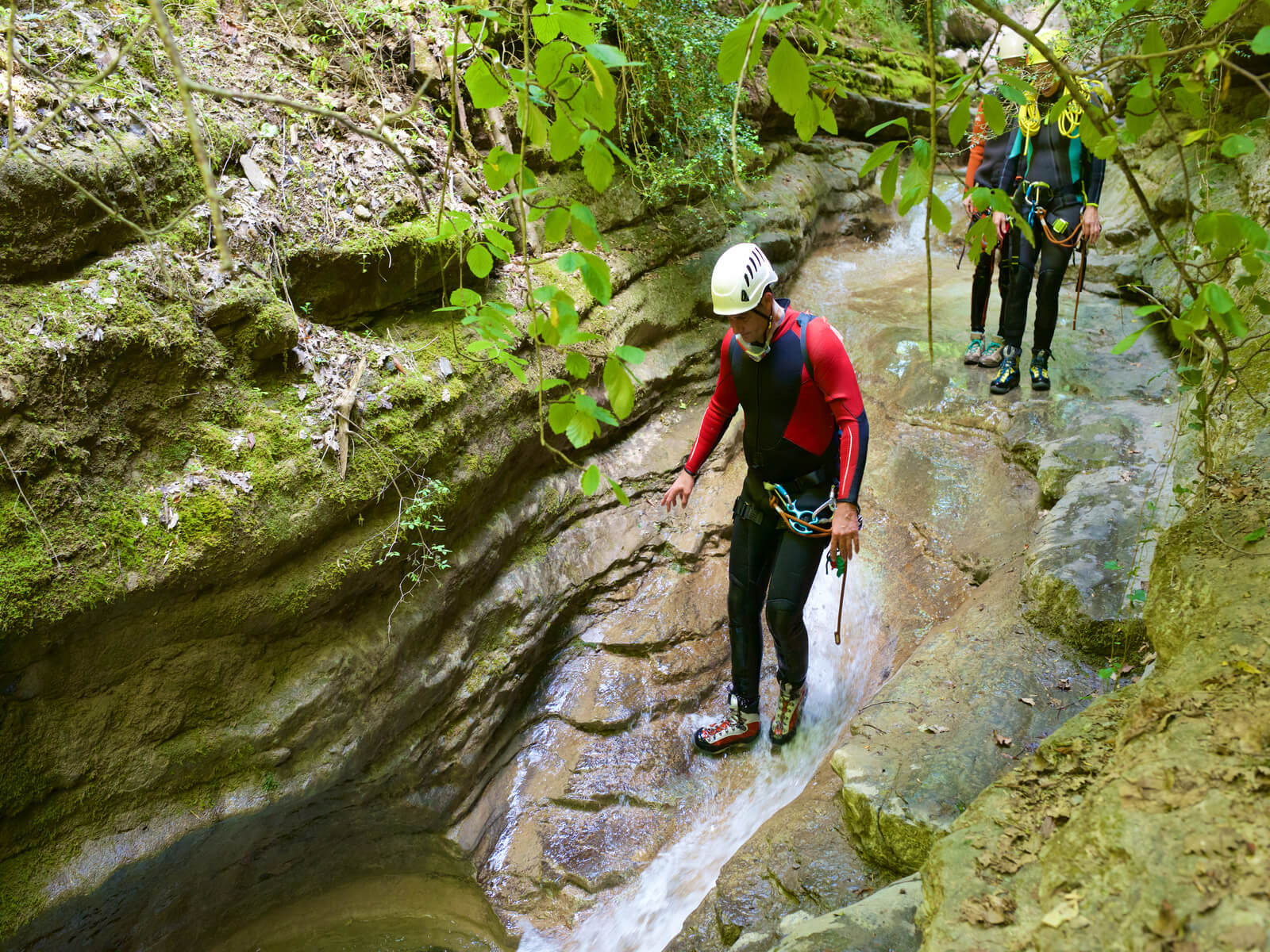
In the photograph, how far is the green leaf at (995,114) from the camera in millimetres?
1709

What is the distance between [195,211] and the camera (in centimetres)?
366

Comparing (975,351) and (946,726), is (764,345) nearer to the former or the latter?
(946,726)

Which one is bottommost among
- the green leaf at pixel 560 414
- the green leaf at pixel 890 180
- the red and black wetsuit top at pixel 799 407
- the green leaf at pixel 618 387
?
the red and black wetsuit top at pixel 799 407

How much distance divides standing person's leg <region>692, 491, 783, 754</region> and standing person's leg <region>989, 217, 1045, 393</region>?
2.70 metres

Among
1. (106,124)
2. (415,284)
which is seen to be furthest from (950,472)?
(106,124)

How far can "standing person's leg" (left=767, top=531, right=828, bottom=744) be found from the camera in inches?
149

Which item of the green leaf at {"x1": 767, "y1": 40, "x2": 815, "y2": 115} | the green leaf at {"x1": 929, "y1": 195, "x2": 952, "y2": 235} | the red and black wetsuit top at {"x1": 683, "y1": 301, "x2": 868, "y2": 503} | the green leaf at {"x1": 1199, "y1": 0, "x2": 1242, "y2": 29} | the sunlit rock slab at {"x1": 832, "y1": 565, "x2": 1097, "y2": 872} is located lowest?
the sunlit rock slab at {"x1": 832, "y1": 565, "x2": 1097, "y2": 872}

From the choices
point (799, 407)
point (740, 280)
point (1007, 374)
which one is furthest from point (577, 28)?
point (1007, 374)

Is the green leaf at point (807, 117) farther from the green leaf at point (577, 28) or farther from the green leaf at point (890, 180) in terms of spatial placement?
the green leaf at point (577, 28)

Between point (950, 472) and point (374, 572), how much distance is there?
3767 mm

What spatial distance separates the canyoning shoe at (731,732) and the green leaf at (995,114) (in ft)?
10.6

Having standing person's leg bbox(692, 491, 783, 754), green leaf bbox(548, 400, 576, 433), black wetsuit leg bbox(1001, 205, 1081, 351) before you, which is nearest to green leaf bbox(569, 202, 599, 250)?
green leaf bbox(548, 400, 576, 433)

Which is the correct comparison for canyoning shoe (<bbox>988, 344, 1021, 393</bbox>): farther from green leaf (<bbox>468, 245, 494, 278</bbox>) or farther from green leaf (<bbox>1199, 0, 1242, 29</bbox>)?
green leaf (<bbox>468, 245, 494, 278</bbox>)

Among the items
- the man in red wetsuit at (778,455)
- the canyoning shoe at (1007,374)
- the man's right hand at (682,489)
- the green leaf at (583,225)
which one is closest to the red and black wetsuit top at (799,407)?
the man in red wetsuit at (778,455)
